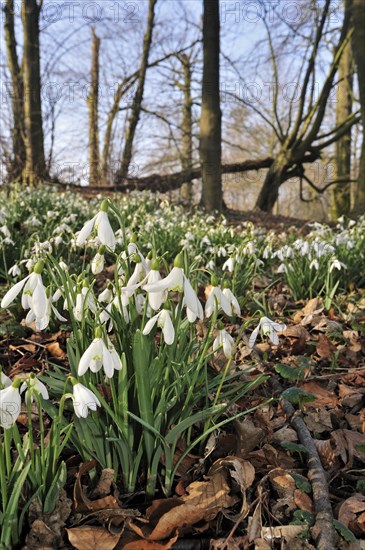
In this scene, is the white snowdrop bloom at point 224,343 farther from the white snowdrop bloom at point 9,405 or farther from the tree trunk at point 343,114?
the tree trunk at point 343,114

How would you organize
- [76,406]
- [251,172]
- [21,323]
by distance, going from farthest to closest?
[251,172]
[21,323]
[76,406]

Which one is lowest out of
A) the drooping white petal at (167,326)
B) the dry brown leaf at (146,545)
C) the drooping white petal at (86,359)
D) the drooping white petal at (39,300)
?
the dry brown leaf at (146,545)

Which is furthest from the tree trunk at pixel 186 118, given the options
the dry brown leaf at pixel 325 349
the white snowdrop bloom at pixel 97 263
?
the white snowdrop bloom at pixel 97 263

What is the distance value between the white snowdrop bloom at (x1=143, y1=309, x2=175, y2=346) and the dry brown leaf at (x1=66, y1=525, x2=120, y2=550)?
0.54m

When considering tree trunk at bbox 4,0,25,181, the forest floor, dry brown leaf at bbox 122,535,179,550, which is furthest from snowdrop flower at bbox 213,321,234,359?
tree trunk at bbox 4,0,25,181

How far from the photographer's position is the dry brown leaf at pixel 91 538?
1.22 m

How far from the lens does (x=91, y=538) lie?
125 cm

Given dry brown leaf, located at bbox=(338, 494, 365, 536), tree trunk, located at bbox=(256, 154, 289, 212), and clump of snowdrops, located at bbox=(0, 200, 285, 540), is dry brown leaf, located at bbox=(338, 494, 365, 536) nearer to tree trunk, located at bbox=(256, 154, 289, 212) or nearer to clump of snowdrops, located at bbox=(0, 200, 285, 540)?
clump of snowdrops, located at bbox=(0, 200, 285, 540)

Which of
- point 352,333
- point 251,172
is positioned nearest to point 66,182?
point 251,172

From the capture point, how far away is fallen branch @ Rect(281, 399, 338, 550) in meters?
1.31

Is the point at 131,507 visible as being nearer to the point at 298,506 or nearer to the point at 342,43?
the point at 298,506

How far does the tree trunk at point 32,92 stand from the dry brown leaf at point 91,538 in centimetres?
873

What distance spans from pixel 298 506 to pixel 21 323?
1803 mm

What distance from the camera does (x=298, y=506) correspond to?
144 cm
